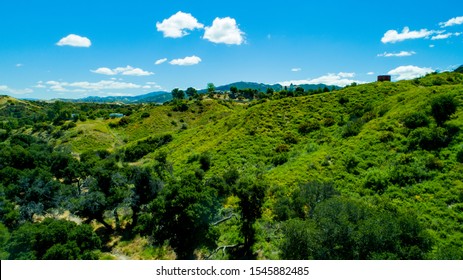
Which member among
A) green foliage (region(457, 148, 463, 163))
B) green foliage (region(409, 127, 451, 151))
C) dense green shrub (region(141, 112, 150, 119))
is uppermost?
dense green shrub (region(141, 112, 150, 119))

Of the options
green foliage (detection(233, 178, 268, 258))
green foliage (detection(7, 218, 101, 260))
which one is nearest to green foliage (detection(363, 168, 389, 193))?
green foliage (detection(233, 178, 268, 258))

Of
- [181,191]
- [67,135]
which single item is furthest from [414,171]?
[67,135]

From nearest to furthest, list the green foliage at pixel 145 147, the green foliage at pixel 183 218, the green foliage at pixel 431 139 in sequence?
the green foliage at pixel 183 218 → the green foliage at pixel 431 139 → the green foliage at pixel 145 147

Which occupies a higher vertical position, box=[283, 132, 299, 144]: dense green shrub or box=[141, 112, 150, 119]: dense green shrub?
box=[141, 112, 150, 119]: dense green shrub

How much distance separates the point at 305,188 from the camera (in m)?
24.6

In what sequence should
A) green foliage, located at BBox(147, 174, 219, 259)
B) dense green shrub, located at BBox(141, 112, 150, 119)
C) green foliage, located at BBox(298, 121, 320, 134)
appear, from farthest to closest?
dense green shrub, located at BBox(141, 112, 150, 119)
green foliage, located at BBox(298, 121, 320, 134)
green foliage, located at BBox(147, 174, 219, 259)

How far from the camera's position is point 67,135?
288ft

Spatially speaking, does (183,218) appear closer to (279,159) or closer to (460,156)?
(279,159)

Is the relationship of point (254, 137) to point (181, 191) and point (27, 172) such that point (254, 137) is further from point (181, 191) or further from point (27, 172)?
point (27, 172)

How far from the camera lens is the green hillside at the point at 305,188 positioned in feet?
54.6

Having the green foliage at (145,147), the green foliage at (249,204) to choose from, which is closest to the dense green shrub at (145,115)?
the green foliage at (145,147)

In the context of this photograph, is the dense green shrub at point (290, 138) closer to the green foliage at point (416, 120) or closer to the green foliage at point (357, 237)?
the green foliage at point (416, 120)

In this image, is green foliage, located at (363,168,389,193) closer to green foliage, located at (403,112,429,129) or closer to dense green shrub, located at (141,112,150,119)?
green foliage, located at (403,112,429,129)

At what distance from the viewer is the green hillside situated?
656 inches
